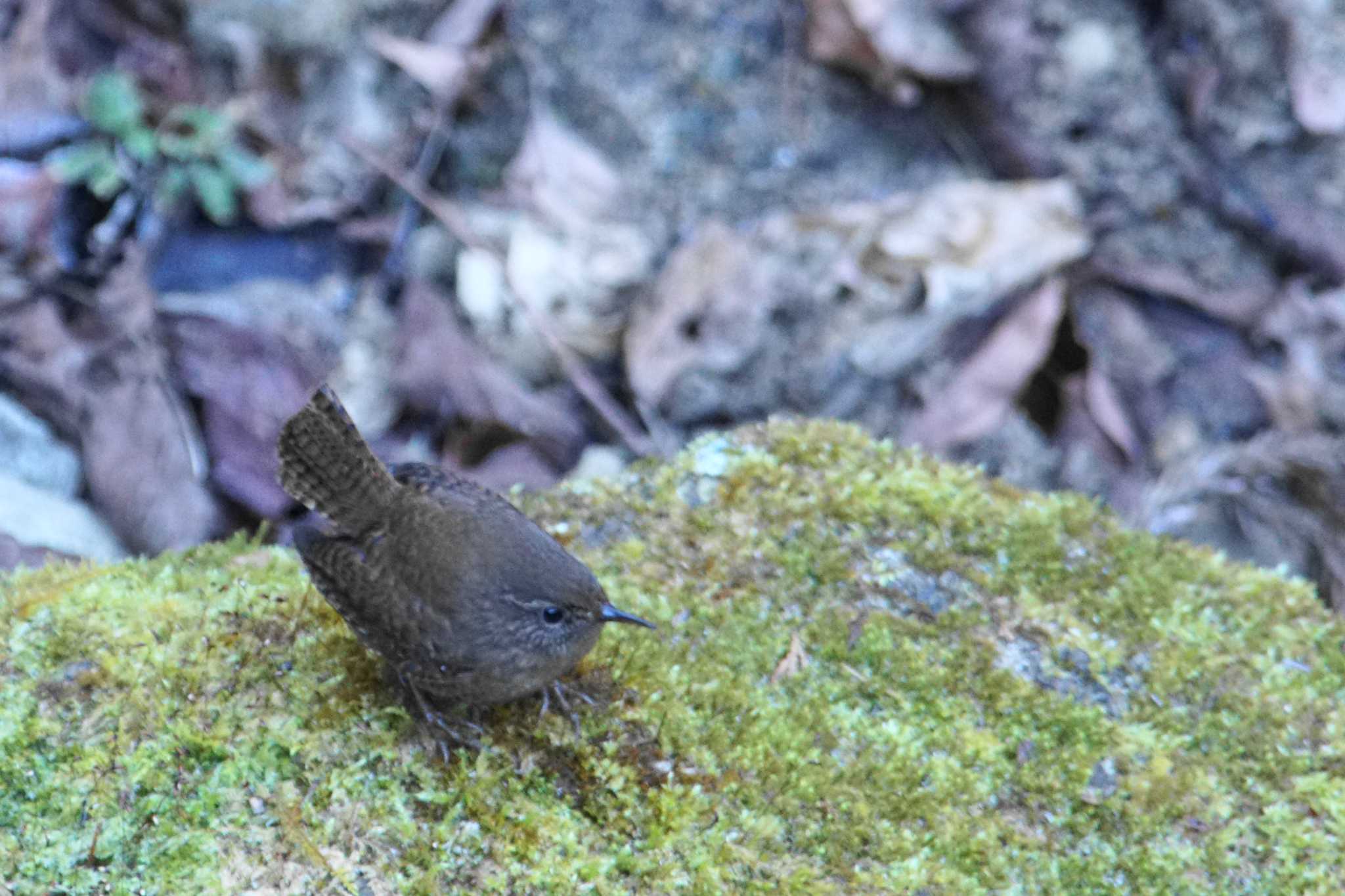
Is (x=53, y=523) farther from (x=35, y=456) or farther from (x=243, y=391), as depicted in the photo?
(x=243, y=391)

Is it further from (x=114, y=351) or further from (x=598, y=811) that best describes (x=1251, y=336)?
(x=114, y=351)

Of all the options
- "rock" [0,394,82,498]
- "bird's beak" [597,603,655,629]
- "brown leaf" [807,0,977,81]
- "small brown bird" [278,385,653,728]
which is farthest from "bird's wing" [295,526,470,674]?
"brown leaf" [807,0,977,81]

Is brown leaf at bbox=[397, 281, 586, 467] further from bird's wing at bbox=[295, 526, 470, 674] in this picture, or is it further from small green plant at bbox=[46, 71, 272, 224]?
bird's wing at bbox=[295, 526, 470, 674]

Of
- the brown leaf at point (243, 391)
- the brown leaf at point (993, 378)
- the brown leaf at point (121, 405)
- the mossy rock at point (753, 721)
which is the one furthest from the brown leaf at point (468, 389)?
the mossy rock at point (753, 721)

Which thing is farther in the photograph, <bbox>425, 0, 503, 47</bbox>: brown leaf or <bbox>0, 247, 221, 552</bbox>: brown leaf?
<bbox>425, 0, 503, 47</bbox>: brown leaf

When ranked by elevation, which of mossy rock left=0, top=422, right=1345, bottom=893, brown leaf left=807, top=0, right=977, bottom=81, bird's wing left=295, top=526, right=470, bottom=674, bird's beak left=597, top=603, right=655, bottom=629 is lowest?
mossy rock left=0, top=422, right=1345, bottom=893

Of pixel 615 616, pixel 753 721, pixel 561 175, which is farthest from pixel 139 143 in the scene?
pixel 753 721
